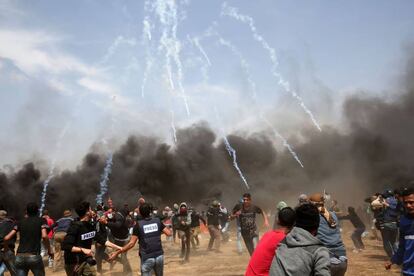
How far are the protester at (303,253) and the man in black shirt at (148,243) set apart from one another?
426cm

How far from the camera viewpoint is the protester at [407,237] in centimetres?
493

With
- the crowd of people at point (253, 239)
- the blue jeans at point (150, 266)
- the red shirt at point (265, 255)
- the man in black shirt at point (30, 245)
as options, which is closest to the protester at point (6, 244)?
the crowd of people at point (253, 239)

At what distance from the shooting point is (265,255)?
14.4ft

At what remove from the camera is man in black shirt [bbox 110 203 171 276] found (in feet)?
23.7

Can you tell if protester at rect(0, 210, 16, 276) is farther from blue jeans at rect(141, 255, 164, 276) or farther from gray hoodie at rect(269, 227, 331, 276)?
gray hoodie at rect(269, 227, 331, 276)

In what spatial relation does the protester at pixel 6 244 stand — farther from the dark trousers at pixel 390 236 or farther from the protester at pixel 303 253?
the dark trousers at pixel 390 236

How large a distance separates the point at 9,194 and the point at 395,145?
3928 centimetres

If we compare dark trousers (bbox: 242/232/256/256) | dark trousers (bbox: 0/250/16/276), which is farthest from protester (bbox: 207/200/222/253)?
dark trousers (bbox: 0/250/16/276)

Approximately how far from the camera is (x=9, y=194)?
40.6 meters

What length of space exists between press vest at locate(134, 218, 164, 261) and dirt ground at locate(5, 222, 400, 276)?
5.04 metres

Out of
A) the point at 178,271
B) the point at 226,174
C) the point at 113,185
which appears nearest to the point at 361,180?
the point at 226,174

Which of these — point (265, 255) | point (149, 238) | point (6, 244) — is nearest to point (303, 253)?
point (265, 255)

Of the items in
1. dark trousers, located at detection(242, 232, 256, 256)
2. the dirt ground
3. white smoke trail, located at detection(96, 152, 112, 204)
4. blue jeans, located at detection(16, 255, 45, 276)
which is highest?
white smoke trail, located at detection(96, 152, 112, 204)

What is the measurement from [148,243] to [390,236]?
8.45 metres
